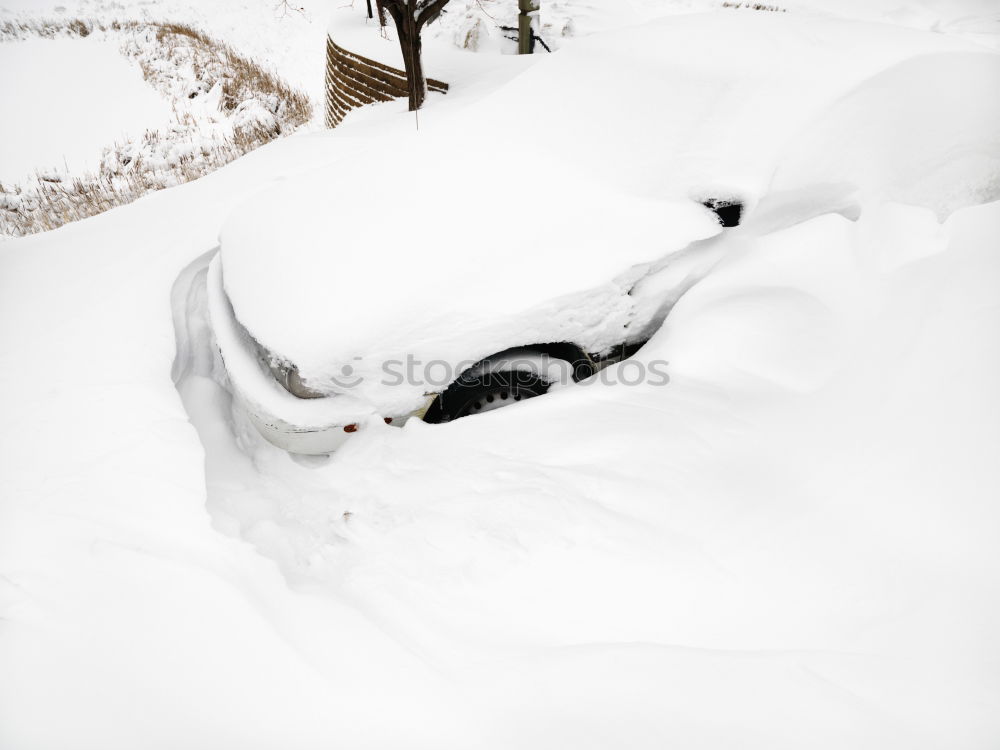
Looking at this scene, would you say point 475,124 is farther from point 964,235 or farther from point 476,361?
point 964,235

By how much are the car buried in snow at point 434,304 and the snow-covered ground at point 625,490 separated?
9cm

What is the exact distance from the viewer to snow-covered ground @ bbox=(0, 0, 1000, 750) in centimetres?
113

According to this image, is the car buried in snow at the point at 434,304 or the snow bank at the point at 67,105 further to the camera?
the snow bank at the point at 67,105

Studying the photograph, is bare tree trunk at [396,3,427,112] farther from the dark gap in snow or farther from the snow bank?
the snow bank

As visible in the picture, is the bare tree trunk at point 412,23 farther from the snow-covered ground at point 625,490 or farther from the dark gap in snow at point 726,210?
the dark gap in snow at point 726,210

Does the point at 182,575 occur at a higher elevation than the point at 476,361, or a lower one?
lower

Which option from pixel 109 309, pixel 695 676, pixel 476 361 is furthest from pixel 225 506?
pixel 695 676

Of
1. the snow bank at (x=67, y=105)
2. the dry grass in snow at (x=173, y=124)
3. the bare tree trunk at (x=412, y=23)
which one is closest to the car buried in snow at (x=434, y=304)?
the bare tree trunk at (x=412, y=23)

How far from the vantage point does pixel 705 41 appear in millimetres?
2521

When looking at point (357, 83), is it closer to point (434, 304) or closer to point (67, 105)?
point (434, 304)

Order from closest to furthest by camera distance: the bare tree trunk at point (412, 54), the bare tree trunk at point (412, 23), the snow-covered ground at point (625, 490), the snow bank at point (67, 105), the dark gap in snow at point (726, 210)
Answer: the snow-covered ground at point (625, 490), the dark gap in snow at point (726, 210), the bare tree trunk at point (412, 23), the bare tree trunk at point (412, 54), the snow bank at point (67, 105)

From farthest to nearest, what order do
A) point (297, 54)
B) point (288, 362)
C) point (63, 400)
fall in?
point (297, 54) < point (63, 400) < point (288, 362)

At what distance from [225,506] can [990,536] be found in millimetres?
2327

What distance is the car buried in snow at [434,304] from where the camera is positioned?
181cm
